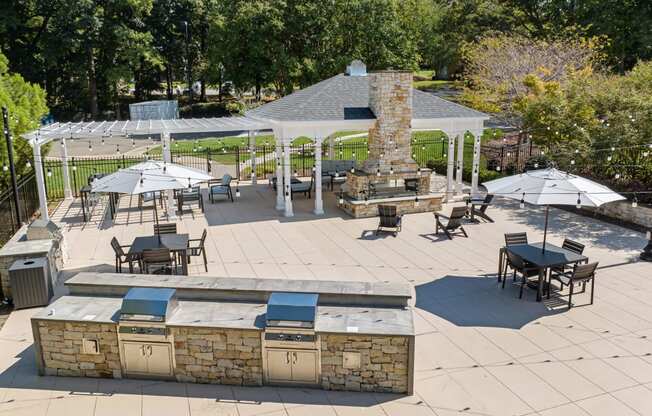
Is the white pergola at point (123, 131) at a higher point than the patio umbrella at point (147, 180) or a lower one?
higher

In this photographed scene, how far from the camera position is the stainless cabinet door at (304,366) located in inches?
287

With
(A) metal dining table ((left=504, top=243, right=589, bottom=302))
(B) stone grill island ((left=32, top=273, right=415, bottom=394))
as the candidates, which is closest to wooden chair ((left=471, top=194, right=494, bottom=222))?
(A) metal dining table ((left=504, top=243, right=589, bottom=302))

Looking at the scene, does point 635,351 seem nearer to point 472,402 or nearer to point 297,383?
point 472,402

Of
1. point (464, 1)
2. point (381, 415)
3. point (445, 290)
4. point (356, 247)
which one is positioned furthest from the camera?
point (464, 1)

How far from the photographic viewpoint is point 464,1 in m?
44.2

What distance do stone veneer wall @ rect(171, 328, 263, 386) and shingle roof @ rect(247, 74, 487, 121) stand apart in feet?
32.2

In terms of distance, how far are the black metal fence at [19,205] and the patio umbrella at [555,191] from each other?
40.1 ft

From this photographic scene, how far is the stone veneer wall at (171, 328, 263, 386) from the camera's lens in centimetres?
736

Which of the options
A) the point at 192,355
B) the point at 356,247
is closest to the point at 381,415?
the point at 192,355

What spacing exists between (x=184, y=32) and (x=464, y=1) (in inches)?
974

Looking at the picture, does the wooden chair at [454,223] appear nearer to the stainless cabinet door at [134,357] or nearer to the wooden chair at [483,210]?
the wooden chair at [483,210]

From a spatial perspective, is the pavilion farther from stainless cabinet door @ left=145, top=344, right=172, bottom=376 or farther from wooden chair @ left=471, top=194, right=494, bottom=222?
stainless cabinet door @ left=145, top=344, right=172, bottom=376

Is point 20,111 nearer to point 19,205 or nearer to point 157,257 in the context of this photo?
point 19,205

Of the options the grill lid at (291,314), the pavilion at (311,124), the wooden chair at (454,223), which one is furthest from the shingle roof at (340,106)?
the grill lid at (291,314)
